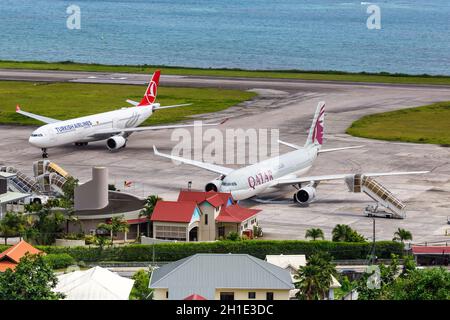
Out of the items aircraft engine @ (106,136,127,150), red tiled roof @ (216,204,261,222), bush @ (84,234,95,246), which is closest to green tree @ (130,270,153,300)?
bush @ (84,234,95,246)

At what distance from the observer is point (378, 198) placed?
104375mm

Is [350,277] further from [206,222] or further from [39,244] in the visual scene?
[39,244]

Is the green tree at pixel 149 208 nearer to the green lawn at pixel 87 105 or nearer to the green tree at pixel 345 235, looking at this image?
the green tree at pixel 345 235

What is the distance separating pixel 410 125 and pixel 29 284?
120 m

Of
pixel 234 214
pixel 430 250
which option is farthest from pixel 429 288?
pixel 234 214

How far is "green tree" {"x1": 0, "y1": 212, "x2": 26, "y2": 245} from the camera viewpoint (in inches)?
3501

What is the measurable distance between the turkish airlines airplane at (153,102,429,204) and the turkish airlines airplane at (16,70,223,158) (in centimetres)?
2402

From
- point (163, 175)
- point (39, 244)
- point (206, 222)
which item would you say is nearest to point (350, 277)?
point (206, 222)

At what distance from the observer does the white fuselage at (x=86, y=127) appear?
133m

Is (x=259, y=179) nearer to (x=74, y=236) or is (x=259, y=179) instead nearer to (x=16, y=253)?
(x=74, y=236)

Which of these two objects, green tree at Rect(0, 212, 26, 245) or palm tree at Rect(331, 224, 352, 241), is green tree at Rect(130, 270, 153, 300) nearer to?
palm tree at Rect(331, 224, 352, 241)

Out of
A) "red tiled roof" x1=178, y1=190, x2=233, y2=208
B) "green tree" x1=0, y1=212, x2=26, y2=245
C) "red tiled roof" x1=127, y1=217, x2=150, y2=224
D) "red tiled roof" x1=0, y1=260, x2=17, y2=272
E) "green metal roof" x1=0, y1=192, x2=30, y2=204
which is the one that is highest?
"green metal roof" x1=0, y1=192, x2=30, y2=204

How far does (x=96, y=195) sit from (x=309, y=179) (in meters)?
25.3

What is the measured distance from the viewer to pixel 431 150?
145 m
